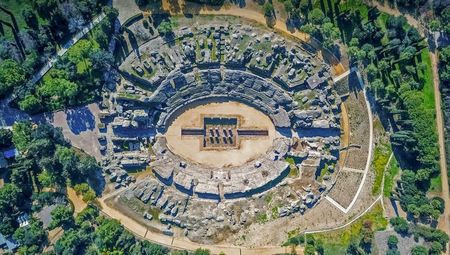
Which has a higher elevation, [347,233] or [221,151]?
[221,151]

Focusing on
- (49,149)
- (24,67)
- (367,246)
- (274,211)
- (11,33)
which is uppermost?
(11,33)

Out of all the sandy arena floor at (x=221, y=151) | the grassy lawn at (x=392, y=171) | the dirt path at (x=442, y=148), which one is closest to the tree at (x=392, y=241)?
the grassy lawn at (x=392, y=171)

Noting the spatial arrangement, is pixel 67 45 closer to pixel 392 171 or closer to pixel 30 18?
pixel 30 18

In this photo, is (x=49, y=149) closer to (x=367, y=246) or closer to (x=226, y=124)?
(x=226, y=124)

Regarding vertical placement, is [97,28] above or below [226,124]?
above

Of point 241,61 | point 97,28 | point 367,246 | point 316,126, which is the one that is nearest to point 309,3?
point 241,61

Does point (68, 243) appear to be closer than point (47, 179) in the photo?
Yes

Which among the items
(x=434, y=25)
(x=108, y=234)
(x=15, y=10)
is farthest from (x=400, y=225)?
(x=15, y=10)
